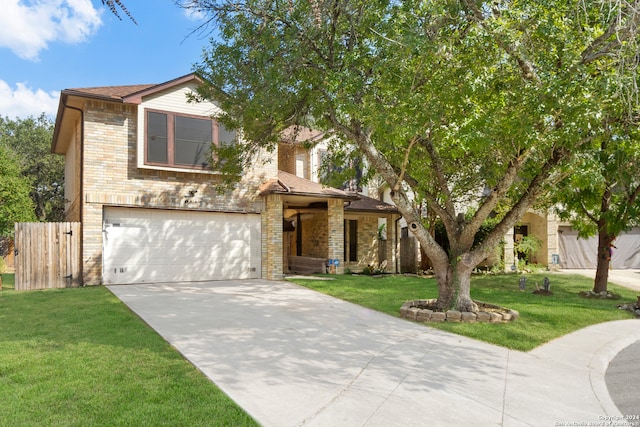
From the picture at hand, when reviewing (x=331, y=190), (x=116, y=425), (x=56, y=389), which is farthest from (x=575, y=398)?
(x=331, y=190)

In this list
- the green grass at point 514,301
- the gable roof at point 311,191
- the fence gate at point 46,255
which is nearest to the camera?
the green grass at point 514,301

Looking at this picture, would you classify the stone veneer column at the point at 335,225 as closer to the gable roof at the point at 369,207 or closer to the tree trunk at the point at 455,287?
the gable roof at the point at 369,207

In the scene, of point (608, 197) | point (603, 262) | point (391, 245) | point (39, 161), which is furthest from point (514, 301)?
point (39, 161)

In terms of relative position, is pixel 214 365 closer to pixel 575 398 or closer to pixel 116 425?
pixel 116 425

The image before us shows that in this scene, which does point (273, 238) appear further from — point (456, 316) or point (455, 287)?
point (456, 316)

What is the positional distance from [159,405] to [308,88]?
7348mm

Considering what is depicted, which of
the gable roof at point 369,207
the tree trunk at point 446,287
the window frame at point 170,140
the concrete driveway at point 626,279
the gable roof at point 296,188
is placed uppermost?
the window frame at point 170,140

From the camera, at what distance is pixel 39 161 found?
101ft

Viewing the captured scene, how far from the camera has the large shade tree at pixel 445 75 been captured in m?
7.31

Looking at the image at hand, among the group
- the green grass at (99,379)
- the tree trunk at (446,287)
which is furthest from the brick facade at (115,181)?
the tree trunk at (446,287)

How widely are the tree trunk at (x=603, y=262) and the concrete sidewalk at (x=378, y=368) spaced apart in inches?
155

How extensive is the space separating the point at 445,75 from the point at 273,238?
9220mm

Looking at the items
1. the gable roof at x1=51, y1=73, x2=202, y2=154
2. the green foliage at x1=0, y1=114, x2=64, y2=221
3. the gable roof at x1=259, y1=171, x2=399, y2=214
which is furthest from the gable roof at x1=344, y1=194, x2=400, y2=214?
the green foliage at x1=0, y1=114, x2=64, y2=221

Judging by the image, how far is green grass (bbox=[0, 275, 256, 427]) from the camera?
3883 mm
